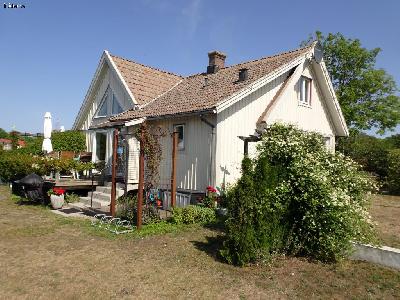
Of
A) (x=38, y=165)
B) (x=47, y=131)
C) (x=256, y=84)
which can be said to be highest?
(x=256, y=84)

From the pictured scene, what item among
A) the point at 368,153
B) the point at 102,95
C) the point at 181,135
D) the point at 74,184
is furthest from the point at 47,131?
the point at 368,153

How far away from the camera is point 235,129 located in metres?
13.7

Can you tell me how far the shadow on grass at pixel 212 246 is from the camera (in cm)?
783

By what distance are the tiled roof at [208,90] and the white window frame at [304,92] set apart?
1.66 meters

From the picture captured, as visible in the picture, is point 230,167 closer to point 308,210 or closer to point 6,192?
point 308,210

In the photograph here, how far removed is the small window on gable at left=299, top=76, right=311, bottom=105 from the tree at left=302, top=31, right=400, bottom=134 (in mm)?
14792

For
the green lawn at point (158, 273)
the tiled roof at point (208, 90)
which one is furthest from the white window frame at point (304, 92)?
the green lawn at point (158, 273)

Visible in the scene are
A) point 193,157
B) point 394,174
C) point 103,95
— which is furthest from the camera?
point 394,174

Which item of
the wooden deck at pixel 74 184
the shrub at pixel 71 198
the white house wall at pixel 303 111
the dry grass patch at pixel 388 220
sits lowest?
the dry grass patch at pixel 388 220

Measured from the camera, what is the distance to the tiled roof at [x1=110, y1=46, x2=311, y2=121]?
45.5 feet

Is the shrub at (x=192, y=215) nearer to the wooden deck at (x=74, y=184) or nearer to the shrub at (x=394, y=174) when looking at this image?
the wooden deck at (x=74, y=184)

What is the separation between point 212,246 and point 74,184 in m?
9.54

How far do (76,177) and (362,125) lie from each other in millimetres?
25785

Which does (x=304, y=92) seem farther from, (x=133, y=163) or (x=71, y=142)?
(x=71, y=142)
